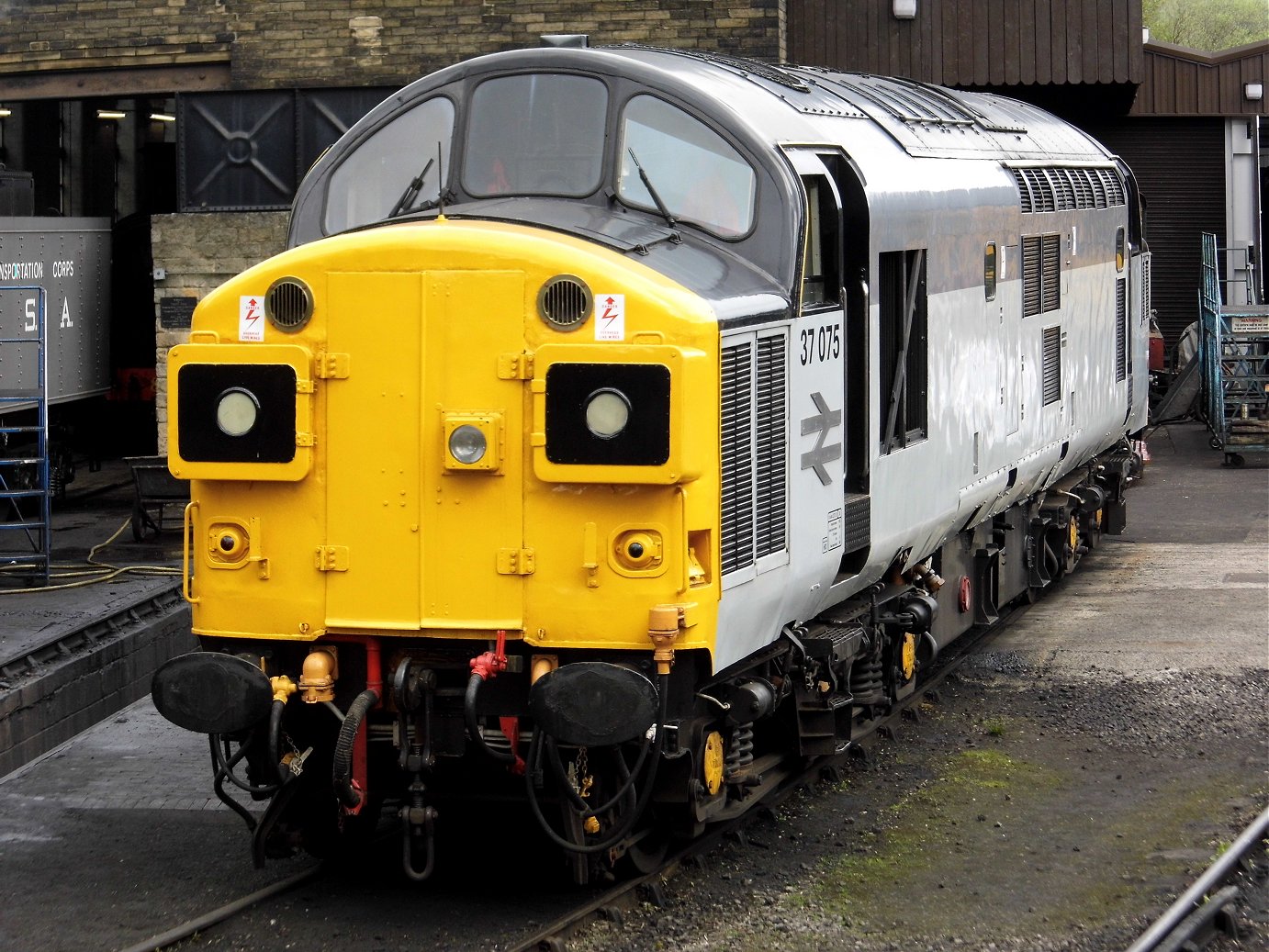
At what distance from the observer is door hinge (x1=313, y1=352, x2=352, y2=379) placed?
22.5 ft

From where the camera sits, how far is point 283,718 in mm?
7176

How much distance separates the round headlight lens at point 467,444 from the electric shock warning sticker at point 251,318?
0.87 meters

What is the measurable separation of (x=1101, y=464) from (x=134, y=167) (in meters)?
22.3

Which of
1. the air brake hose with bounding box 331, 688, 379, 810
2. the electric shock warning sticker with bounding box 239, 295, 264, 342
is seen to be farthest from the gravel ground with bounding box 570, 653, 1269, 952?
the electric shock warning sticker with bounding box 239, 295, 264, 342

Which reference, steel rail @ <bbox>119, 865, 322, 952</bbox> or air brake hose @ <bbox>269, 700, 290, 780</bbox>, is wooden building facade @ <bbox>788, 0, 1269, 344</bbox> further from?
air brake hose @ <bbox>269, 700, 290, 780</bbox>

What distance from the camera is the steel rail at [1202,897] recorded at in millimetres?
6945

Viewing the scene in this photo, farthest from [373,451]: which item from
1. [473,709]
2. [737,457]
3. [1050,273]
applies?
[1050,273]

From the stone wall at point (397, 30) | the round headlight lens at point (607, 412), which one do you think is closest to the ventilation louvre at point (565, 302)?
the round headlight lens at point (607, 412)

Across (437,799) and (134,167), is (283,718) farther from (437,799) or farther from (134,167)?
(134,167)

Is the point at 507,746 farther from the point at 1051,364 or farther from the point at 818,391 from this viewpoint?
→ the point at 1051,364

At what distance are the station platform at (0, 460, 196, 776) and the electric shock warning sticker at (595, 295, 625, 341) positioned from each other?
19.8 feet

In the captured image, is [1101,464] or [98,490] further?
[98,490]

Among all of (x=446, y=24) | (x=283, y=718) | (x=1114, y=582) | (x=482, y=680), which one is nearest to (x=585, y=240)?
(x=482, y=680)

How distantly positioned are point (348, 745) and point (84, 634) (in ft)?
22.0
